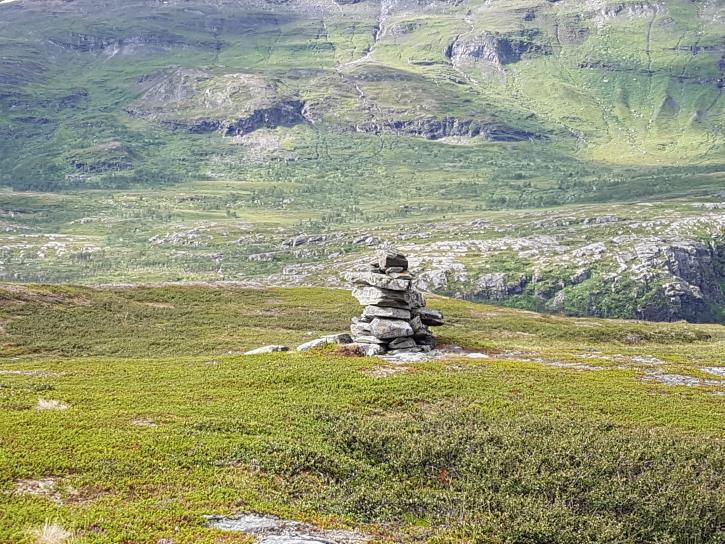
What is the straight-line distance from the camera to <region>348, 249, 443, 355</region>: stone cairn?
52.9 m

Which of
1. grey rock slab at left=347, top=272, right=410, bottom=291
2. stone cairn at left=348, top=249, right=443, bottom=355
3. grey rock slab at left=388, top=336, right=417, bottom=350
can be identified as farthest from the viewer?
grey rock slab at left=347, top=272, right=410, bottom=291

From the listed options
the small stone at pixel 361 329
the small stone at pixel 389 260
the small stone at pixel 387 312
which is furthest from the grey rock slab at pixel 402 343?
the small stone at pixel 389 260

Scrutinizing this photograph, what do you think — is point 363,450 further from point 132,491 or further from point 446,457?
point 132,491

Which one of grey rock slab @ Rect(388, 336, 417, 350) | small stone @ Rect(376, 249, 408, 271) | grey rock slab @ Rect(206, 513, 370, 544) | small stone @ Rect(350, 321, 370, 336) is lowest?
grey rock slab @ Rect(388, 336, 417, 350)

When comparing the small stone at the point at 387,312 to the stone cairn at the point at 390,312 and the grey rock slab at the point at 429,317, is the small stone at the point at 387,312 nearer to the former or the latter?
the stone cairn at the point at 390,312

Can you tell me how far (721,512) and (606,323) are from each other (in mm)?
91332

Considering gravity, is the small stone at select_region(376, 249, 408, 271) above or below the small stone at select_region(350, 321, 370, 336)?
above

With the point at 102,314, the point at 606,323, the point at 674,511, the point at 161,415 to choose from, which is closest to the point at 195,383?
the point at 161,415

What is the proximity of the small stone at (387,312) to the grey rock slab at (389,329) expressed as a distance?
25.9 inches

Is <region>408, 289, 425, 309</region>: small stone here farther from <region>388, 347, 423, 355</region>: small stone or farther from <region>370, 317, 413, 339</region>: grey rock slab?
<region>388, 347, 423, 355</region>: small stone

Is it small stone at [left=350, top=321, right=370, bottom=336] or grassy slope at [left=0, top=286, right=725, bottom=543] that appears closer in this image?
grassy slope at [left=0, top=286, right=725, bottom=543]

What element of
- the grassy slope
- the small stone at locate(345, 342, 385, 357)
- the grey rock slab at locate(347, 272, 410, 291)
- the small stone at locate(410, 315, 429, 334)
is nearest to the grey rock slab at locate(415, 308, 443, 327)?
the small stone at locate(410, 315, 429, 334)

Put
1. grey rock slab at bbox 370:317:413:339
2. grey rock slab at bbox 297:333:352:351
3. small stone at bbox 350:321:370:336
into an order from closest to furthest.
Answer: grey rock slab at bbox 297:333:352:351 < grey rock slab at bbox 370:317:413:339 < small stone at bbox 350:321:370:336

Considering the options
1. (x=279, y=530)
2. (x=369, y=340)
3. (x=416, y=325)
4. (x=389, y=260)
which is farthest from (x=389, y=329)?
(x=279, y=530)
